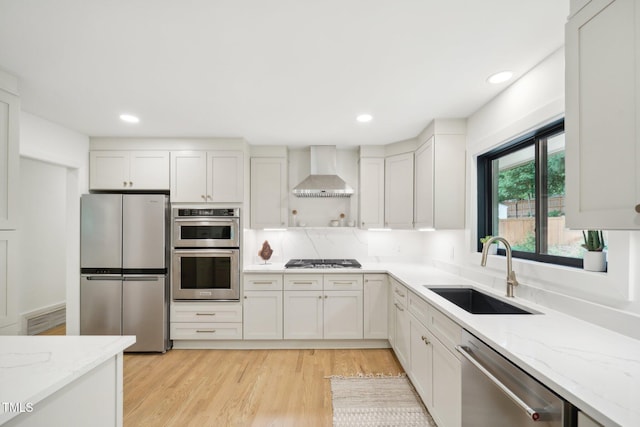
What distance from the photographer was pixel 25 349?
108 cm

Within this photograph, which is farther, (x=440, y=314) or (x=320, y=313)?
(x=320, y=313)

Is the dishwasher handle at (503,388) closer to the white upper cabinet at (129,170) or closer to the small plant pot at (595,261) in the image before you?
the small plant pot at (595,261)

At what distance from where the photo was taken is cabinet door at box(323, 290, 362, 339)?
3246mm

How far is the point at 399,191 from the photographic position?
11.3 feet

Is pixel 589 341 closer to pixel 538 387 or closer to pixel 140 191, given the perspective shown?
pixel 538 387

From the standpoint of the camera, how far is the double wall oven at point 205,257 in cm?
323

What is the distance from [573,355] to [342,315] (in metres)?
2.38

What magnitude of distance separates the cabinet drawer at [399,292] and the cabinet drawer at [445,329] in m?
0.59

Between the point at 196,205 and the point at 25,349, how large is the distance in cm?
236

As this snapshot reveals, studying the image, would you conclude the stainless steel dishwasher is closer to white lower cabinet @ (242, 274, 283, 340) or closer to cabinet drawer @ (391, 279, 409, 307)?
cabinet drawer @ (391, 279, 409, 307)

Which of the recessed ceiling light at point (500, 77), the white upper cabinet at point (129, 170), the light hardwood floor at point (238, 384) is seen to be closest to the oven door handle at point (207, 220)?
the white upper cabinet at point (129, 170)

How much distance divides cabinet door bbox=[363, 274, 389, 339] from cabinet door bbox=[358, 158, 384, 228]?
719 millimetres

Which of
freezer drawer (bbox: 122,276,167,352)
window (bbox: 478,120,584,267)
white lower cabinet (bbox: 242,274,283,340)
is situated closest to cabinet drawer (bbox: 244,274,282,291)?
white lower cabinet (bbox: 242,274,283,340)

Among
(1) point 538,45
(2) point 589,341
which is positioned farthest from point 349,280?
(1) point 538,45
